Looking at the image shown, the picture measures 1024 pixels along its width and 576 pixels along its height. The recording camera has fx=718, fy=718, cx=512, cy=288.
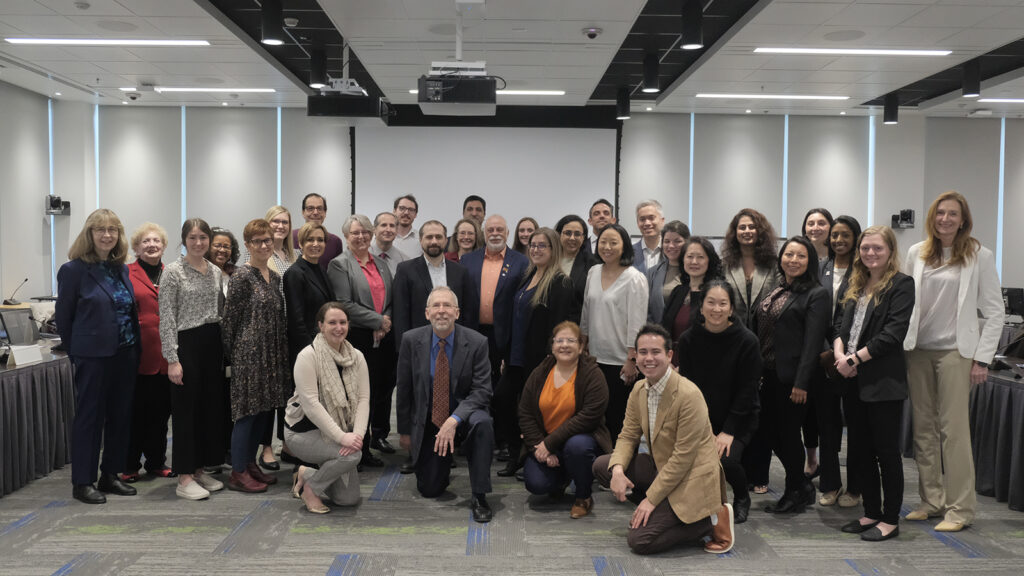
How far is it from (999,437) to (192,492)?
4.50 meters

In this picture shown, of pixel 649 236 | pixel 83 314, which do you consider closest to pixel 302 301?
Answer: pixel 83 314

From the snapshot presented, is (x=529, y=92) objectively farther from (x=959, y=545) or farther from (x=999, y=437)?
(x=959, y=545)

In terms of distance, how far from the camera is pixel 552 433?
3.76 meters

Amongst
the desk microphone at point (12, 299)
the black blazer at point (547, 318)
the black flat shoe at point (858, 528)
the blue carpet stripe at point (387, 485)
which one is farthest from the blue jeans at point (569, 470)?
the desk microphone at point (12, 299)

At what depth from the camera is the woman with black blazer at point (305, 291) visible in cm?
418

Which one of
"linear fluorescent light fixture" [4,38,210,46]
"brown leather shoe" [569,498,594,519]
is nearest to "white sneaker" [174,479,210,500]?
"brown leather shoe" [569,498,594,519]

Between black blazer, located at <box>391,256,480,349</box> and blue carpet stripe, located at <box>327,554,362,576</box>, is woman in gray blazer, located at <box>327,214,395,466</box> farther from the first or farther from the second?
blue carpet stripe, located at <box>327,554,362,576</box>

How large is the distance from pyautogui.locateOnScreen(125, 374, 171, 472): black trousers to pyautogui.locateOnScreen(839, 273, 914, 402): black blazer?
3.81 metres

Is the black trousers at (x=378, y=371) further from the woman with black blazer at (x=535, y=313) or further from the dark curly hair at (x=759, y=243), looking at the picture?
the dark curly hair at (x=759, y=243)

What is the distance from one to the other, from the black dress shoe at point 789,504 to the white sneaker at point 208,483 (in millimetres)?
3029

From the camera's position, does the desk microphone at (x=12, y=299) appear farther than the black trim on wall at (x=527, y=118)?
No

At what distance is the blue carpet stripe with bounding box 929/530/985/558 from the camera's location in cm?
328

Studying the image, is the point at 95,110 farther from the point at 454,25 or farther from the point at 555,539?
the point at 555,539

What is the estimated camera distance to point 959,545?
3381 mm
